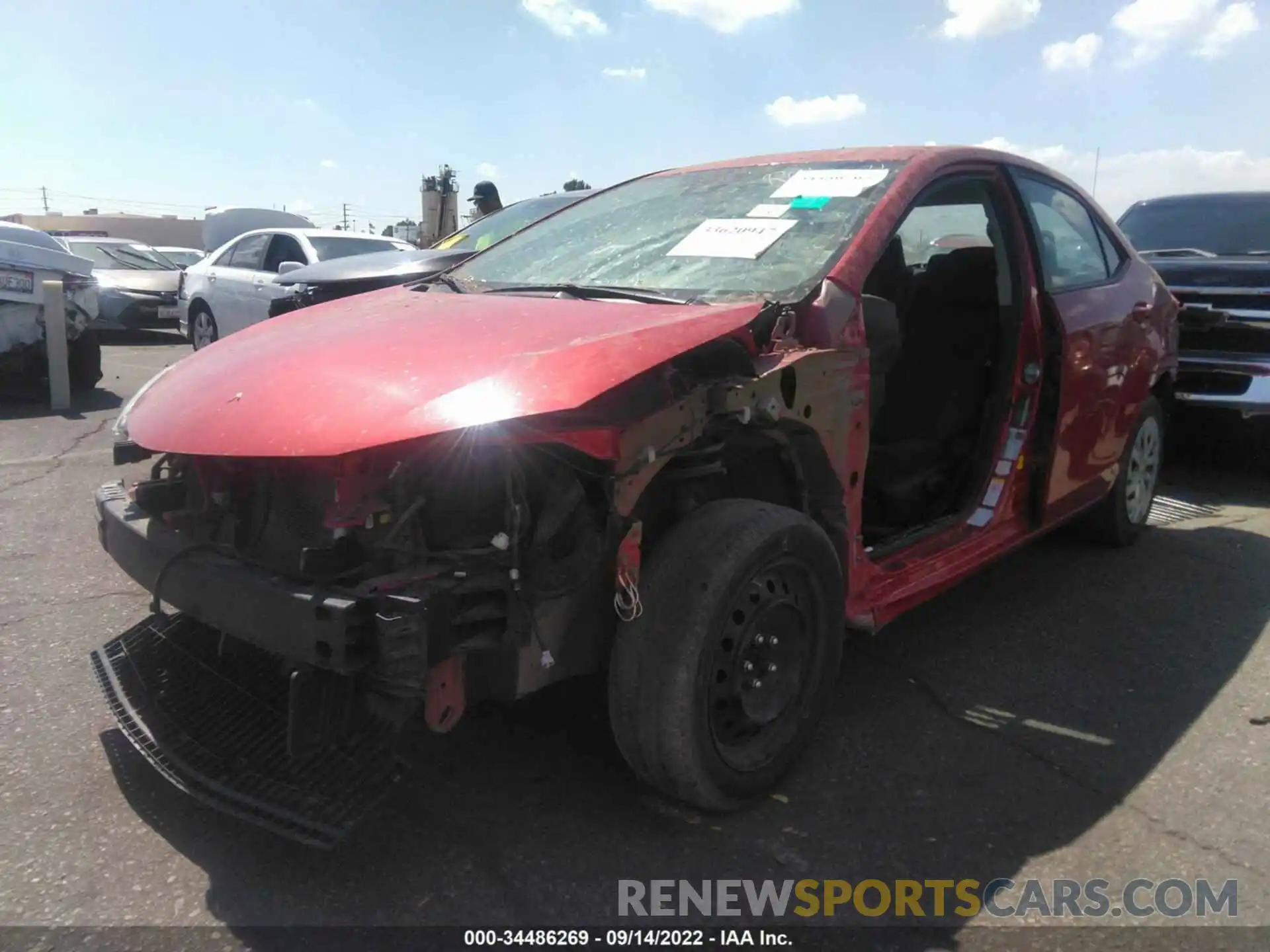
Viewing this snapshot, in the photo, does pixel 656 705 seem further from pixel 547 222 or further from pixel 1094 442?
pixel 1094 442

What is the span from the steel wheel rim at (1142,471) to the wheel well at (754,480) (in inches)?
97.1

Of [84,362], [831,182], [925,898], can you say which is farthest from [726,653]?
[84,362]

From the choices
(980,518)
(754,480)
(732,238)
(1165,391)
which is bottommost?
(980,518)

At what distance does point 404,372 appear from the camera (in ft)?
7.48

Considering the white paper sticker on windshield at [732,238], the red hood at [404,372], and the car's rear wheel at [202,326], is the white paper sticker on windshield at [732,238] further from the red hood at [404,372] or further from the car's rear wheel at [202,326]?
the car's rear wheel at [202,326]

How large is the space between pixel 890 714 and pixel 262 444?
6.69ft

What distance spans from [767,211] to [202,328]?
9.08 metres

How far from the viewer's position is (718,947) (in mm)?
2064

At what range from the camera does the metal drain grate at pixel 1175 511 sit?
5.35 m

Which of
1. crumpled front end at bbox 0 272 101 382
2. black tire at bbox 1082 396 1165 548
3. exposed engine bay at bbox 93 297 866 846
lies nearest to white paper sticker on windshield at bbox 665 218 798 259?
exposed engine bay at bbox 93 297 866 846

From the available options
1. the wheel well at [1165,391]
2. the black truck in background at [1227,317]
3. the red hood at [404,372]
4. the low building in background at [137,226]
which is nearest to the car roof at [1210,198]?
the black truck in background at [1227,317]

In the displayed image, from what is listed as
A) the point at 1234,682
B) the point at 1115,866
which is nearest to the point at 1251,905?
the point at 1115,866

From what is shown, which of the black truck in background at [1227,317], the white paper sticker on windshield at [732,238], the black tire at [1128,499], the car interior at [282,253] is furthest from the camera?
the car interior at [282,253]

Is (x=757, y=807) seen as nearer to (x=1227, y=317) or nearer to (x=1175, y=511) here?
(x=1175, y=511)
